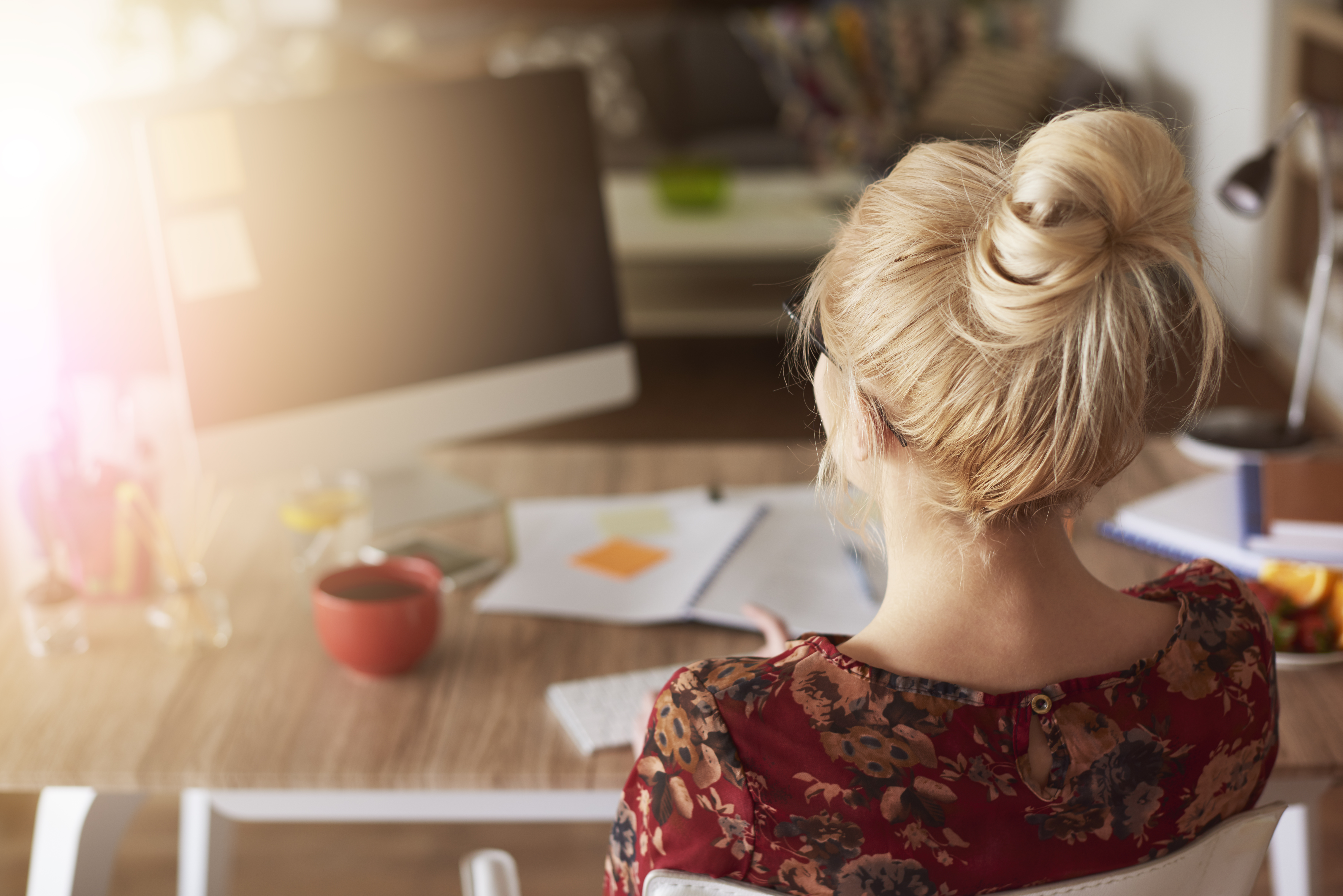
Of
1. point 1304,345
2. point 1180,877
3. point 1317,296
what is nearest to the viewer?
point 1180,877

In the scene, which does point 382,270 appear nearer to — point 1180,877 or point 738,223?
point 1180,877

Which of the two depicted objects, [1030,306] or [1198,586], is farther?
[1198,586]

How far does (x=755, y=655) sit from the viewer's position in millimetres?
1039

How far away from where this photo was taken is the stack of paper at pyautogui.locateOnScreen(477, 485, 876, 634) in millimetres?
1213

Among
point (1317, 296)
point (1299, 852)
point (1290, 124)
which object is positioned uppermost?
point (1290, 124)

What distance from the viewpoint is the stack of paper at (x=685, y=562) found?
47.8 inches

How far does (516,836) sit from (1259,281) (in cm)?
320

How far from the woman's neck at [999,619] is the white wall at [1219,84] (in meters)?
2.71

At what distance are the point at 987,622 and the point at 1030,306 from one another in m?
0.22

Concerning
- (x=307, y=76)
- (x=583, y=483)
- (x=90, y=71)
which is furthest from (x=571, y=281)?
(x=307, y=76)

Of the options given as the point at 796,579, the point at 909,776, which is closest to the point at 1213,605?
the point at 909,776

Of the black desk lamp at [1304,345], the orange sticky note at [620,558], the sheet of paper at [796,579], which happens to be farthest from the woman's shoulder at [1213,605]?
the black desk lamp at [1304,345]

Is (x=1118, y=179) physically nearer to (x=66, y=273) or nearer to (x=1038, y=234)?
(x=1038, y=234)

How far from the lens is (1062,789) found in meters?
0.71
